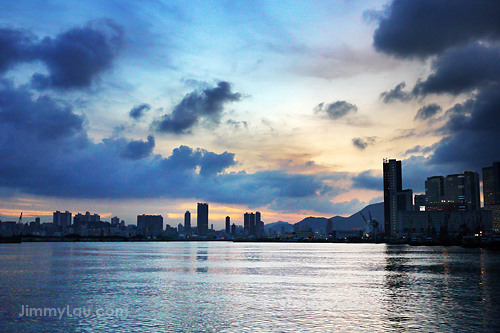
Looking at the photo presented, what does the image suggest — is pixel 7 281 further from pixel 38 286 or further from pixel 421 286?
pixel 421 286

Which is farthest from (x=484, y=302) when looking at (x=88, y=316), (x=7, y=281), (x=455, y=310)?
(x=7, y=281)

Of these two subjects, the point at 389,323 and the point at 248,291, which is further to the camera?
the point at 248,291

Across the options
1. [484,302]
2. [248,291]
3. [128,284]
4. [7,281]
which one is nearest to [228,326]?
[248,291]

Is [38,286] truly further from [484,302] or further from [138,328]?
[484,302]

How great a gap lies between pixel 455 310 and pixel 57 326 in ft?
137

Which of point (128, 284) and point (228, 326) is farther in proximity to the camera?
point (128, 284)

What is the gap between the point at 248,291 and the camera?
208 ft

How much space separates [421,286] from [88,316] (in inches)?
2066

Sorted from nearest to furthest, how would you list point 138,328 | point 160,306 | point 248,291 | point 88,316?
point 138,328
point 88,316
point 160,306
point 248,291

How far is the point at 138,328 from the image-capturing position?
38.2 m

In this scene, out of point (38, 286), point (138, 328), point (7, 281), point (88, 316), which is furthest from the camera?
point (7, 281)

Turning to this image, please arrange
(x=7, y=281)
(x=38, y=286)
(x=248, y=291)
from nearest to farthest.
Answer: (x=248, y=291) → (x=38, y=286) → (x=7, y=281)

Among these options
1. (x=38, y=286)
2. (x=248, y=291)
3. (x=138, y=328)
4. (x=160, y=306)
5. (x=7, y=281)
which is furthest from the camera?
(x=7, y=281)

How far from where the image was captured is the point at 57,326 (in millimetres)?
39156
